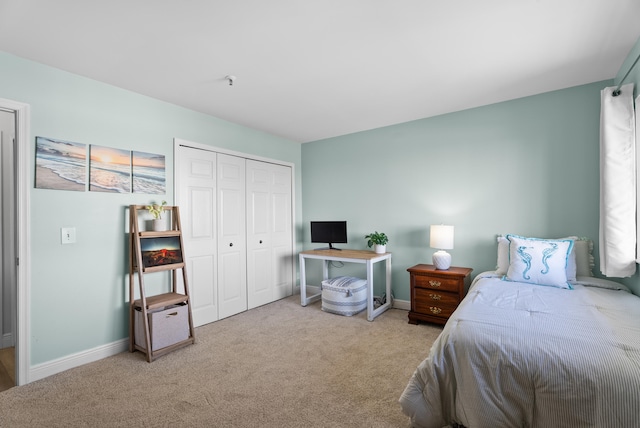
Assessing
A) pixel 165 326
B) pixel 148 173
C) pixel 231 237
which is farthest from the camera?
pixel 231 237

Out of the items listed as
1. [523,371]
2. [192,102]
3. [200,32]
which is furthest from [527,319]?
[192,102]

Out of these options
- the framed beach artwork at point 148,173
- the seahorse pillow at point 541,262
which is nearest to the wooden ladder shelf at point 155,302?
the framed beach artwork at point 148,173

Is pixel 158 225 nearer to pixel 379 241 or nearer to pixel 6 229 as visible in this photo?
pixel 6 229

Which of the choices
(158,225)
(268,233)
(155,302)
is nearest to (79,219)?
(158,225)

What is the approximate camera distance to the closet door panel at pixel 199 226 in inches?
130

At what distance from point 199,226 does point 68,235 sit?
3.87 ft

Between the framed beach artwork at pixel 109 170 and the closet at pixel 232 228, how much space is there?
0.49 metres

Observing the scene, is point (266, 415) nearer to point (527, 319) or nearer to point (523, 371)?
point (523, 371)

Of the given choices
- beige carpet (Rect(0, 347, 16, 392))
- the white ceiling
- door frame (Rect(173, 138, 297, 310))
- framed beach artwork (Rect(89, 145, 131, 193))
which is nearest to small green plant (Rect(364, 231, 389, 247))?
door frame (Rect(173, 138, 297, 310))

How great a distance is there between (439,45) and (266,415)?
2710mm

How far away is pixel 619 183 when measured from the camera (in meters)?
2.34

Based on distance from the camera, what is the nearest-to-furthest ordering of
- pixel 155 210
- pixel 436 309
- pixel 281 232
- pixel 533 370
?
pixel 533 370 < pixel 155 210 < pixel 436 309 < pixel 281 232

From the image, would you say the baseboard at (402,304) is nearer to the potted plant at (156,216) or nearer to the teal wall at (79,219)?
the potted plant at (156,216)

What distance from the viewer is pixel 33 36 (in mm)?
1999
